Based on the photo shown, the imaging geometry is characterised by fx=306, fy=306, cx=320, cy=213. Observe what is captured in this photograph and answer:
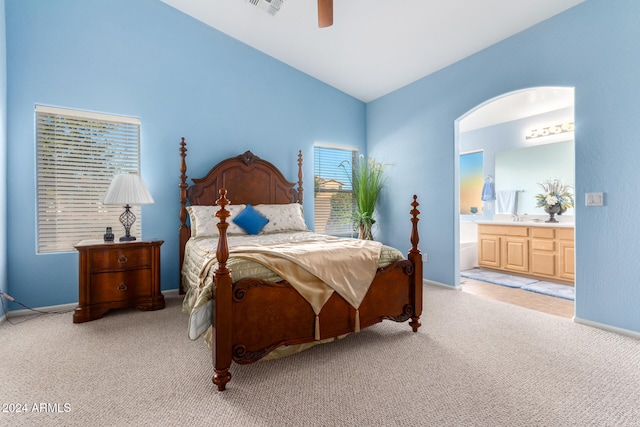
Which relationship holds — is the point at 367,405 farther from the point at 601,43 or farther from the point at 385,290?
the point at 601,43

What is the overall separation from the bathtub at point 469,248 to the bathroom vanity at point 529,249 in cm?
15

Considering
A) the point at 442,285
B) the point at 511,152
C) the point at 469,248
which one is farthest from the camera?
the point at 469,248

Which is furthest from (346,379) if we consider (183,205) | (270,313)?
(183,205)

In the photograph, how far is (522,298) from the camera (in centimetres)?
374

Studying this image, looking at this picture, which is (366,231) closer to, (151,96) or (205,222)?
(205,222)

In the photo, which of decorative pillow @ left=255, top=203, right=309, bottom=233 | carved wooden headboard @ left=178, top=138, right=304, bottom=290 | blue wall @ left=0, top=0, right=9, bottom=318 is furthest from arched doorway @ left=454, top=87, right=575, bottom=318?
blue wall @ left=0, top=0, right=9, bottom=318

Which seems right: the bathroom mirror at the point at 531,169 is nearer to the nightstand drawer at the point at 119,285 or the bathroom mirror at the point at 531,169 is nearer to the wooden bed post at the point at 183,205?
the wooden bed post at the point at 183,205

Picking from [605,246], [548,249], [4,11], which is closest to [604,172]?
[605,246]

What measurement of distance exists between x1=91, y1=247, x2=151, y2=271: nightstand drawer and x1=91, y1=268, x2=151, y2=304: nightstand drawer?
0.06 meters

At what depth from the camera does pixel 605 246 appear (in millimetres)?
2746

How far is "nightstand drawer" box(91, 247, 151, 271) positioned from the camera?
298cm

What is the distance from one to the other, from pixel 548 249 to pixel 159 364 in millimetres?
5036

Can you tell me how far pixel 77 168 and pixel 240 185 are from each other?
1.77m

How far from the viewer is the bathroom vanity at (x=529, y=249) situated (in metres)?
4.28
